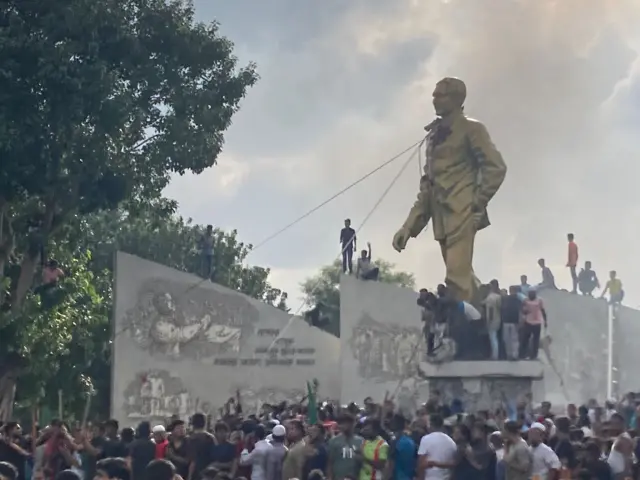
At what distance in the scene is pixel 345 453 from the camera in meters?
15.4

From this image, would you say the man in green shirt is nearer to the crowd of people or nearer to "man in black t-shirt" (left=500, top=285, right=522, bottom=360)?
the crowd of people

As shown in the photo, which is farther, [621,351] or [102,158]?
[621,351]

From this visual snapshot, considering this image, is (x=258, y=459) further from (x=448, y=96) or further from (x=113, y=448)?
(x=448, y=96)

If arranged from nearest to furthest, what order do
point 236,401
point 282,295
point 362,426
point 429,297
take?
point 362,426 < point 429,297 < point 236,401 < point 282,295

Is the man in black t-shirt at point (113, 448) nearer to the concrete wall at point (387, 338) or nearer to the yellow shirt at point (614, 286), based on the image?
the concrete wall at point (387, 338)

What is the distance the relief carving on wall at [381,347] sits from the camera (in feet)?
110

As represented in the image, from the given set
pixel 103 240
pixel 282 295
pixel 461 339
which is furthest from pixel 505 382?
pixel 282 295

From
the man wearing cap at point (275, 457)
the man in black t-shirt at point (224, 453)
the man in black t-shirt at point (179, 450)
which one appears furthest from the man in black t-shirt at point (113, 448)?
the man wearing cap at point (275, 457)

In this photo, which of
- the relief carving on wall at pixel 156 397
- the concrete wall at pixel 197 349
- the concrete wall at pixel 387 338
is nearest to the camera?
the relief carving on wall at pixel 156 397

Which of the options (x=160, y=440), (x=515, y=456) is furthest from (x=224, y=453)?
(x=515, y=456)

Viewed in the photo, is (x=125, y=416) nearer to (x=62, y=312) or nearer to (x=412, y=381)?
(x=62, y=312)

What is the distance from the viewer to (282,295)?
68.2 m

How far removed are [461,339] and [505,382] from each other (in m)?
1.05

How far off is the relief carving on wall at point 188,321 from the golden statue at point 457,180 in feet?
27.5
